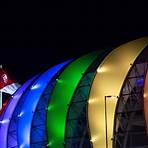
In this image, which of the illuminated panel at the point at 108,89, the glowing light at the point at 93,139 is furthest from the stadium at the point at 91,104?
the glowing light at the point at 93,139

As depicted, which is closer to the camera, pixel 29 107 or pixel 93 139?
pixel 93 139

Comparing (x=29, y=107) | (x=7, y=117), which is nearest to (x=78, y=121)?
(x=29, y=107)

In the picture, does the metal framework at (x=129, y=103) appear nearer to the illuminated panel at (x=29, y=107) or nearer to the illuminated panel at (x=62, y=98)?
the illuminated panel at (x=62, y=98)

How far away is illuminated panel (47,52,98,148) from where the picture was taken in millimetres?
25141

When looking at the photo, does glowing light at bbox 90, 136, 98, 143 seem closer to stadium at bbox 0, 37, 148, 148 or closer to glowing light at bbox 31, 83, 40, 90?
stadium at bbox 0, 37, 148, 148

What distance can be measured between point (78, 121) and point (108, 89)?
424 cm

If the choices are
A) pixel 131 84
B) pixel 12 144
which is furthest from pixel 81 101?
pixel 12 144

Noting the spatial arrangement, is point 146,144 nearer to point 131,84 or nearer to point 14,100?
point 131,84

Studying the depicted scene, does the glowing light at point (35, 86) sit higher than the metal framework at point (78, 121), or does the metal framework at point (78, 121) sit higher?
the glowing light at point (35, 86)

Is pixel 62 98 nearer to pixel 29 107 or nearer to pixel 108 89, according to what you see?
pixel 29 107

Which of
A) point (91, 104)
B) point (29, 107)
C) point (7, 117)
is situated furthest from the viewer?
point (7, 117)

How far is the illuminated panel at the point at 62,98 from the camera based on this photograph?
25.1 meters

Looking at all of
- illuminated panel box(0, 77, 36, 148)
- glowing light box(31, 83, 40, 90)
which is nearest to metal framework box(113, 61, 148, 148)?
glowing light box(31, 83, 40, 90)

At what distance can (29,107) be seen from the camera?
97.3 feet
